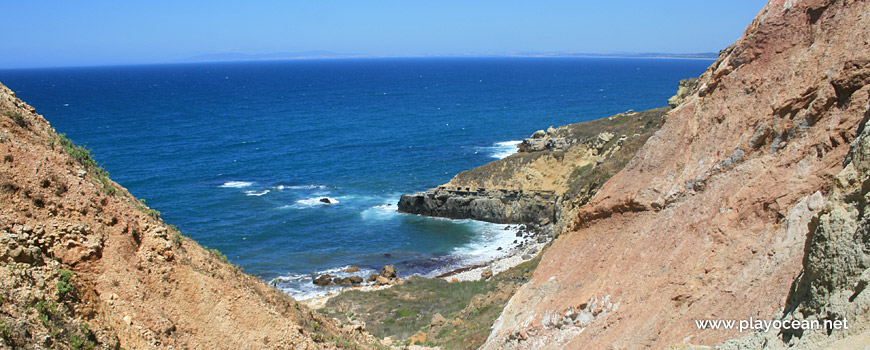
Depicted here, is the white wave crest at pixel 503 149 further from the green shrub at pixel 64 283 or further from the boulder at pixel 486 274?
the green shrub at pixel 64 283

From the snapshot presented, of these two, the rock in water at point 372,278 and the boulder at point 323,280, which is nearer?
the boulder at point 323,280

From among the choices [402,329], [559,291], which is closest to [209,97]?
[402,329]

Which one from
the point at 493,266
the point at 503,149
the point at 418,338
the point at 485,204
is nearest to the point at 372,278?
the point at 493,266

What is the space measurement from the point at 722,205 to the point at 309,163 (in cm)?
7502

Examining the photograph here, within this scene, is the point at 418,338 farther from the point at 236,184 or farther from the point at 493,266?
the point at 236,184

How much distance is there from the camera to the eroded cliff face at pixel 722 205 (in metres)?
12.5

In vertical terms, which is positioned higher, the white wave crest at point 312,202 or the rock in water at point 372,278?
the white wave crest at point 312,202

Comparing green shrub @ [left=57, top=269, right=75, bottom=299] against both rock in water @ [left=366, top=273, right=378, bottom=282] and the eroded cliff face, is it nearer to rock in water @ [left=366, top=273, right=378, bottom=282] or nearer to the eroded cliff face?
the eroded cliff face

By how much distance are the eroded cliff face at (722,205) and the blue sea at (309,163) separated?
94.1 feet

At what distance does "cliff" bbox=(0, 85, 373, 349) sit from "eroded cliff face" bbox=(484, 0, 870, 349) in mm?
7678

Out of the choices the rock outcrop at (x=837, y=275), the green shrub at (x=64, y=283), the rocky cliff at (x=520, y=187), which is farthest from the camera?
the rocky cliff at (x=520, y=187)

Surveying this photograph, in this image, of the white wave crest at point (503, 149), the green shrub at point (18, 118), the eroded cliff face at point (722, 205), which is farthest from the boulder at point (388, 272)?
the white wave crest at point (503, 149)

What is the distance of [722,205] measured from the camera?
599 inches

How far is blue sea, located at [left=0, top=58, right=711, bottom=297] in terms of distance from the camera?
176ft
